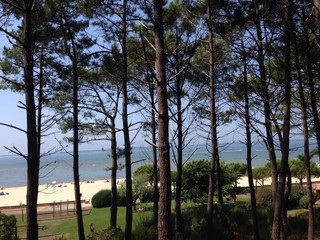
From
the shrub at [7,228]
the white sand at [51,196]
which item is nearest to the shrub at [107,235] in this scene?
the shrub at [7,228]

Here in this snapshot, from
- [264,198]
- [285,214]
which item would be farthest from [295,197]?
[285,214]

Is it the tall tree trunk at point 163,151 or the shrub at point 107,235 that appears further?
the shrub at point 107,235

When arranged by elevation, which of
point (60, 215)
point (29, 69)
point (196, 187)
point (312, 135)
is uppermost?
point (29, 69)

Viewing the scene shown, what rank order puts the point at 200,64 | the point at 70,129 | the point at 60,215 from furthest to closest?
the point at 60,215, the point at 70,129, the point at 200,64

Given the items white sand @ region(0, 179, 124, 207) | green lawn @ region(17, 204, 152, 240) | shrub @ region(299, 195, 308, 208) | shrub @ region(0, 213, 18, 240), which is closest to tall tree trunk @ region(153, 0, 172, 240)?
shrub @ region(0, 213, 18, 240)

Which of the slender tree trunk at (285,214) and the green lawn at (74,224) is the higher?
the slender tree trunk at (285,214)

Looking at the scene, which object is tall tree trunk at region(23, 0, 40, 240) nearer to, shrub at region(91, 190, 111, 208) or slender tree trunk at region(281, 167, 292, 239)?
slender tree trunk at region(281, 167, 292, 239)

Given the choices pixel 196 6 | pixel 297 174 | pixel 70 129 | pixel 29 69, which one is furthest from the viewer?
pixel 297 174

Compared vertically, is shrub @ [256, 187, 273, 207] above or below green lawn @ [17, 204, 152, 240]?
above

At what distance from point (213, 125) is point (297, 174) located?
23.6 m

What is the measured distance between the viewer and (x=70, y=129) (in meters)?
14.0

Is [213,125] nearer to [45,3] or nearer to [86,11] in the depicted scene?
[86,11]

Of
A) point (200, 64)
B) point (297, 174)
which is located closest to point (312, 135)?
point (200, 64)

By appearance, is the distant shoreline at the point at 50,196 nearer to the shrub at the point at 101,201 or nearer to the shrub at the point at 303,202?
the shrub at the point at 101,201
